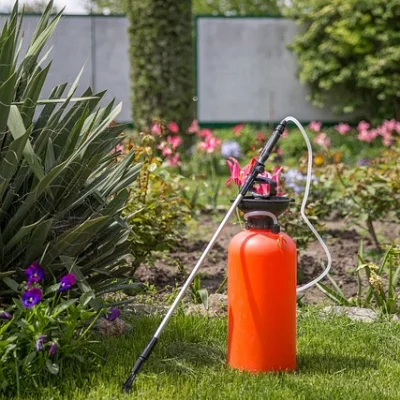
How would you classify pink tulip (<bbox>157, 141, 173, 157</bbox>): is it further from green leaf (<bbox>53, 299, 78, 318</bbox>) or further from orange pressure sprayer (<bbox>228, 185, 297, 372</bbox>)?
green leaf (<bbox>53, 299, 78, 318</bbox>)

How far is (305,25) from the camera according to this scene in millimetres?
17156

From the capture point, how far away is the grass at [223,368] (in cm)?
A: 312

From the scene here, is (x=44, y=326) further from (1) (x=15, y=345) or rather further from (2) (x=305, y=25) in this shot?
(2) (x=305, y=25)

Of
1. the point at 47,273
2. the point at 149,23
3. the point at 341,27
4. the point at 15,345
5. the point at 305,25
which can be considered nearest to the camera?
the point at 15,345

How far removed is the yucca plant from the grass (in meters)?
0.34

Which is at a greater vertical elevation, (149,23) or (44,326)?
(149,23)

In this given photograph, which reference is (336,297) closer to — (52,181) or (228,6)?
(52,181)

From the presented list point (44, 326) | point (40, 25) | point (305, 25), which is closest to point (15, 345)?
point (44, 326)

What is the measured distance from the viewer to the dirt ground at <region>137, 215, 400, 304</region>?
516cm

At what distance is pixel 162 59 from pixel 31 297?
29.9 ft

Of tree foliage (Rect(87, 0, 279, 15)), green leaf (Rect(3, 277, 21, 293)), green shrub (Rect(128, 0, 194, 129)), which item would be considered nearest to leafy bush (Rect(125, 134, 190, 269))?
green leaf (Rect(3, 277, 21, 293))

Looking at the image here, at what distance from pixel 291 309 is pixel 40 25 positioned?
1.61 m

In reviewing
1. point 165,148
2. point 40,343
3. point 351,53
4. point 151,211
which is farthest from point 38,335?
point 351,53

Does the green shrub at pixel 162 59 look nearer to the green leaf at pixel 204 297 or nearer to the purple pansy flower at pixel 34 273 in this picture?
the green leaf at pixel 204 297
